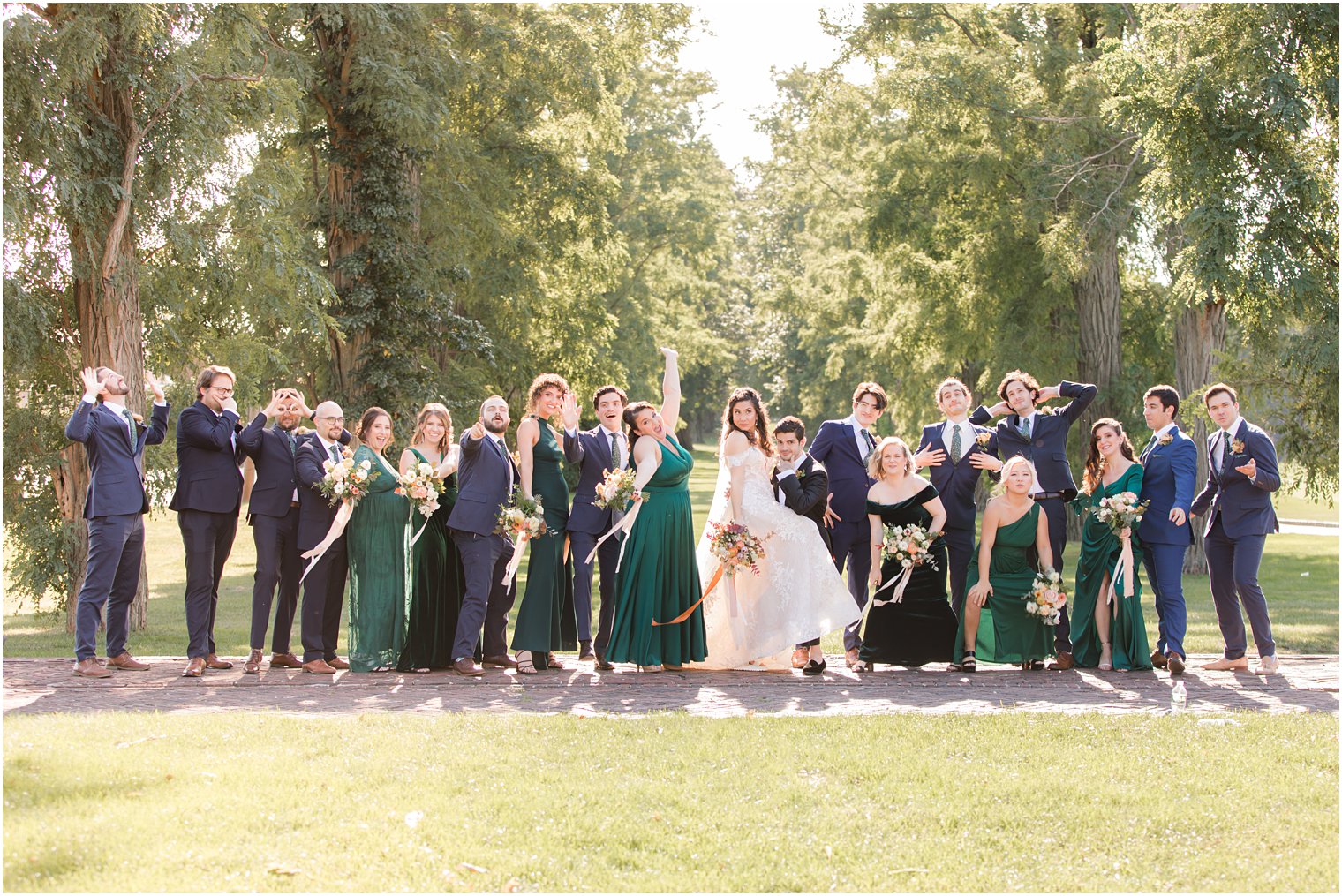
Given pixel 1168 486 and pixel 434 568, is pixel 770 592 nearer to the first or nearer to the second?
pixel 434 568

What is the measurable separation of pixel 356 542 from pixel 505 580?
1.14 meters

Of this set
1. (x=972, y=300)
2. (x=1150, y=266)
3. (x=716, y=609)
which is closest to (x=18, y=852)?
(x=716, y=609)

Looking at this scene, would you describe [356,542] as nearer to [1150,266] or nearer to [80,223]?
[80,223]

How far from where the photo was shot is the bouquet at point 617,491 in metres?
9.36

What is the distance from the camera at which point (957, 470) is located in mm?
10062

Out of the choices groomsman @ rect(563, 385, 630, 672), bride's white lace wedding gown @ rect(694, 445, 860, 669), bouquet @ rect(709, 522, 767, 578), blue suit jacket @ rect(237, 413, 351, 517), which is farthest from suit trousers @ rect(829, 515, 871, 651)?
blue suit jacket @ rect(237, 413, 351, 517)

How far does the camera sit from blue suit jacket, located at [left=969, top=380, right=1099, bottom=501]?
32.8 ft

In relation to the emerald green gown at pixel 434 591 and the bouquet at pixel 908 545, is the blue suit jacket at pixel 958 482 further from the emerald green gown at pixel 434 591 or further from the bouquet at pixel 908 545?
the emerald green gown at pixel 434 591

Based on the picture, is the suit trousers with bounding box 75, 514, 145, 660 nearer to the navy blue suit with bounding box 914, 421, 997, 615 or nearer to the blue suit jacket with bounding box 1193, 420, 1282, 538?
the navy blue suit with bounding box 914, 421, 997, 615

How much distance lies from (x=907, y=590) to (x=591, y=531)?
2.44 metres

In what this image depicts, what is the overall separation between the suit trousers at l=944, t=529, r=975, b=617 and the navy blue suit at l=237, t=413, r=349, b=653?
4.96 m

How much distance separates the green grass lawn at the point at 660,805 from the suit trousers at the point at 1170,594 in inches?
83.9

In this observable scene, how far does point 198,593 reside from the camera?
365 inches

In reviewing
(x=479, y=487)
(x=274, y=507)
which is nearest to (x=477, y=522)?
(x=479, y=487)
